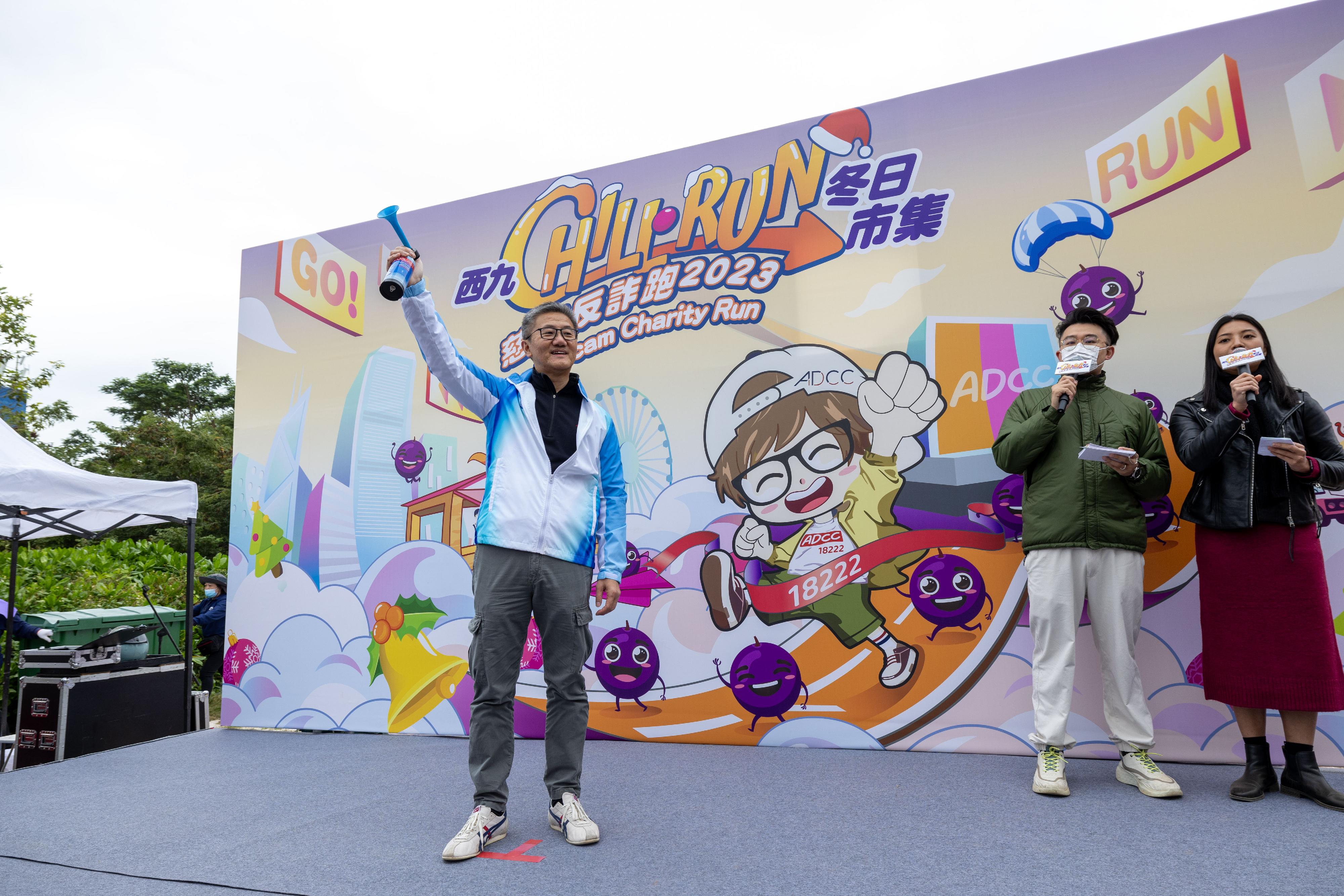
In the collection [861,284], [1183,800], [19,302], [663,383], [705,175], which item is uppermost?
[19,302]

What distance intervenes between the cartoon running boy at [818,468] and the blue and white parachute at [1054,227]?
60cm

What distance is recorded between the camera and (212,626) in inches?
245

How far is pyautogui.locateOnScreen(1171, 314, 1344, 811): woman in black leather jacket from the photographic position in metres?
2.21

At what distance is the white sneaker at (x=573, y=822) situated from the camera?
202cm

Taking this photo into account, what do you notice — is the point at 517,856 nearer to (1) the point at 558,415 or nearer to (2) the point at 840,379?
(1) the point at 558,415

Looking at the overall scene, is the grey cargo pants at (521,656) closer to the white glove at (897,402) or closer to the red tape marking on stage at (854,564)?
the red tape marking on stage at (854,564)

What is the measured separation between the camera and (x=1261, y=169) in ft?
9.12

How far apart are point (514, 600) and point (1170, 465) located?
2.39 meters

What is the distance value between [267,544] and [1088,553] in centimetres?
416

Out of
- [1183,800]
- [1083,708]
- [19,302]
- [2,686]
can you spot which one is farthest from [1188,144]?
[19,302]

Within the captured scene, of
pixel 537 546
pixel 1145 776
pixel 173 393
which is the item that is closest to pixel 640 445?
pixel 537 546

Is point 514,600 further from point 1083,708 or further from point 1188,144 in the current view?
point 1188,144

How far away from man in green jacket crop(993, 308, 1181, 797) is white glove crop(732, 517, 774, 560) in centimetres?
108

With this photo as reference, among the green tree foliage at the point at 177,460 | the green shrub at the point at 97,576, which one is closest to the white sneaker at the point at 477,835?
the green shrub at the point at 97,576
